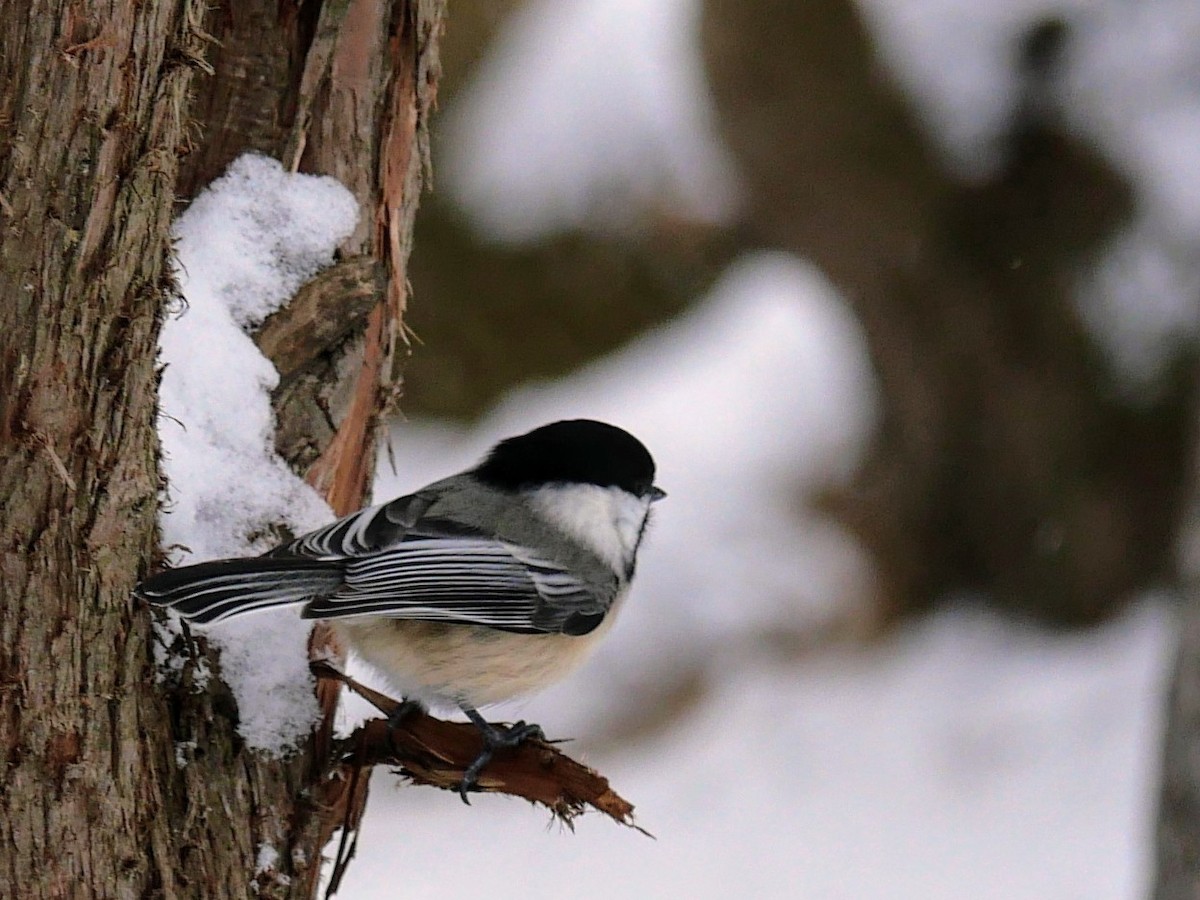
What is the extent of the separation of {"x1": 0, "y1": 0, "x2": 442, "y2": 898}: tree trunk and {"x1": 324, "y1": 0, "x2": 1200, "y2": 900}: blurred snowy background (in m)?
2.80

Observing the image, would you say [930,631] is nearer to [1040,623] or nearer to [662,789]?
[1040,623]

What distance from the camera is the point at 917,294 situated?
5348mm

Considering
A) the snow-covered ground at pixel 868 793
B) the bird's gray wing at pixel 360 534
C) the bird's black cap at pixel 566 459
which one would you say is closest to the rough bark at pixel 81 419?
the bird's gray wing at pixel 360 534

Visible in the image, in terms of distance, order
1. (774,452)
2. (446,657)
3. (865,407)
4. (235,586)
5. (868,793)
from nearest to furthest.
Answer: (235,586) < (446,657) < (868,793) < (865,407) < (774,452)

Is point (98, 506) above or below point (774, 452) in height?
below

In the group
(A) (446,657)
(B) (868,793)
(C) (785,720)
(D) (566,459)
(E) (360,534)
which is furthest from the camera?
(C) (785,720)

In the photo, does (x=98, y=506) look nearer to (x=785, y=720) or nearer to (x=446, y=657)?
(x=446, y=657)

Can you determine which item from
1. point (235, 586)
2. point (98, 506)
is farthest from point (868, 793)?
point (98, 506)

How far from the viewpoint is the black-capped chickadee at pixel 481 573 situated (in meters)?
1.77

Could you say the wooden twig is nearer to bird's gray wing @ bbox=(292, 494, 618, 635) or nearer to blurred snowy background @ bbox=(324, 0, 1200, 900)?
bird's gray wing @ bbox=(292, 494, 618, 635)

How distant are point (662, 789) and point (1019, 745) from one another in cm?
135

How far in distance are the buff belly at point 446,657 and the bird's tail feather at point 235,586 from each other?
0.82ft

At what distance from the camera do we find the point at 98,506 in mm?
1492

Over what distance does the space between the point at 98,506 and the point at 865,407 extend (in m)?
4.69
